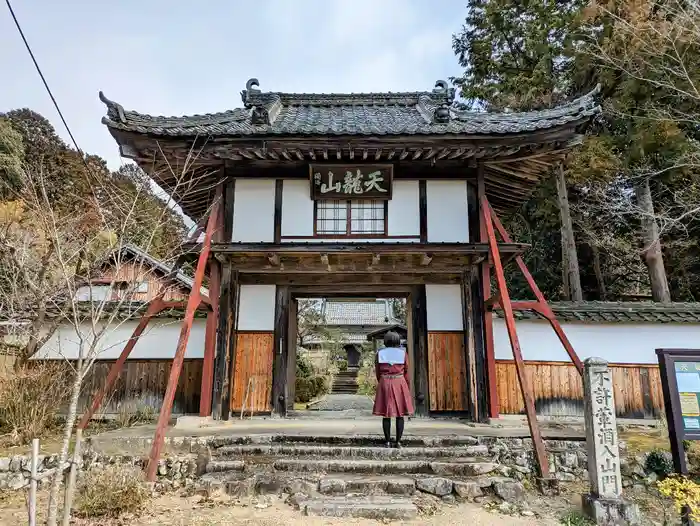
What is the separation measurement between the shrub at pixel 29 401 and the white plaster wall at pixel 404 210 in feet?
22.9

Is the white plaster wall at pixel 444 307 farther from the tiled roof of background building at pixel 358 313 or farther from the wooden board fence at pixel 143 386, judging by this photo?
the tiled roof of background building at pixel 358 313

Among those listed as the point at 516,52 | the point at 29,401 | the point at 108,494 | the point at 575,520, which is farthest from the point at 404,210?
the point at 516,52

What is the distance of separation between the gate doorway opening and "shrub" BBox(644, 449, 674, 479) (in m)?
4.22

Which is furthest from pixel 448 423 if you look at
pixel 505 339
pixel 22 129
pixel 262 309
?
pixel 22 129

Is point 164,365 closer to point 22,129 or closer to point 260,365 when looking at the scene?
point 260,365

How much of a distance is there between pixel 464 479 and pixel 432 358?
354cm

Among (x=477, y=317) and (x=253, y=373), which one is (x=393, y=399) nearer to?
(x=477, y=317)

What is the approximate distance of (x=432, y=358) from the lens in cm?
952

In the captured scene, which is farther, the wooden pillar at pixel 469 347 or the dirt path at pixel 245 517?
the wooden pillar at pixel 469 347

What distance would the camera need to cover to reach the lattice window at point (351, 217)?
9.70m

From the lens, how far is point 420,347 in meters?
9.65

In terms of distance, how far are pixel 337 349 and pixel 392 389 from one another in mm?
21524

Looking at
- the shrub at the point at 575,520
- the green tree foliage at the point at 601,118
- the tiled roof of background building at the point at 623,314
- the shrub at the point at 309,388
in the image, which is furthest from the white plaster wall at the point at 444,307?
the shrub at the point at 309,388

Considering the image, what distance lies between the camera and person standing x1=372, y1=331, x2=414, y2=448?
6.80 m
